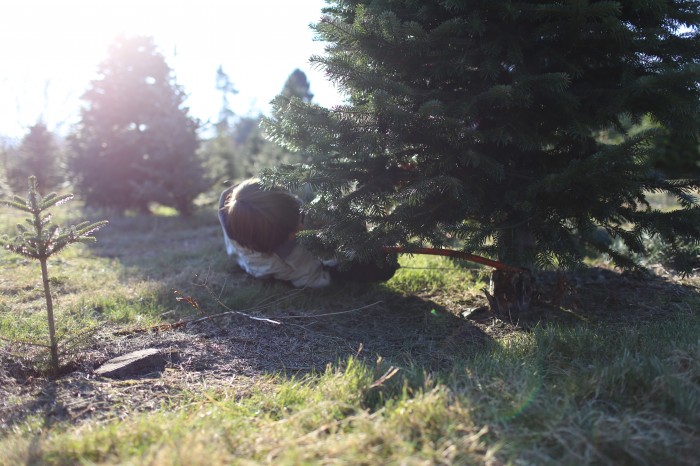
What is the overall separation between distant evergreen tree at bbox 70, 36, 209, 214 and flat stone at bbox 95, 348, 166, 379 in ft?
→ 23.7

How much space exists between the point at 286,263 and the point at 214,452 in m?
2.49

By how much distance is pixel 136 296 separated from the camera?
4.27 m

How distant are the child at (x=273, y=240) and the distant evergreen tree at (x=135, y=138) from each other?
5.80 metres

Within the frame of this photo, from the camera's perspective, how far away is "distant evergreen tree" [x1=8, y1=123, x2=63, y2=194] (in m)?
12.0

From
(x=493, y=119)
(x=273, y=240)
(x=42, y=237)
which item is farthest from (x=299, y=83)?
(x=42, y=237)

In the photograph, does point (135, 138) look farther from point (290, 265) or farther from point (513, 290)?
point (513, 290)

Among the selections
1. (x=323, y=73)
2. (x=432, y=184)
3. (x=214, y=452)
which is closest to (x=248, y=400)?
(x=214, y=452)

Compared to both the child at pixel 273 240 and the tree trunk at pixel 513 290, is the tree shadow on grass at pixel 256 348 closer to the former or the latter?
the child at pixel 273 240

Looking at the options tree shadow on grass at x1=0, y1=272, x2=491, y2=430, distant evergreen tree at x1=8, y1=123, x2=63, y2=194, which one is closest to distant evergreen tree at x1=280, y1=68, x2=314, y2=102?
distant evergreen tree at x1=8, y1=123, x2=63, y2=194

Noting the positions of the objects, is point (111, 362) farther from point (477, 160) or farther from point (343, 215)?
point (477, 160)

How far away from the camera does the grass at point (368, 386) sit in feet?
6.40

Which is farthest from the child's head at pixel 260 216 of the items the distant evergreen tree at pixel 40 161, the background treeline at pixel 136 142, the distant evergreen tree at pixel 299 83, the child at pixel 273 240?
the distant evergreen tree at pixel 299 83

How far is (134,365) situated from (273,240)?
1507 mm

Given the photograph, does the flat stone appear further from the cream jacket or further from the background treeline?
the background treeline
